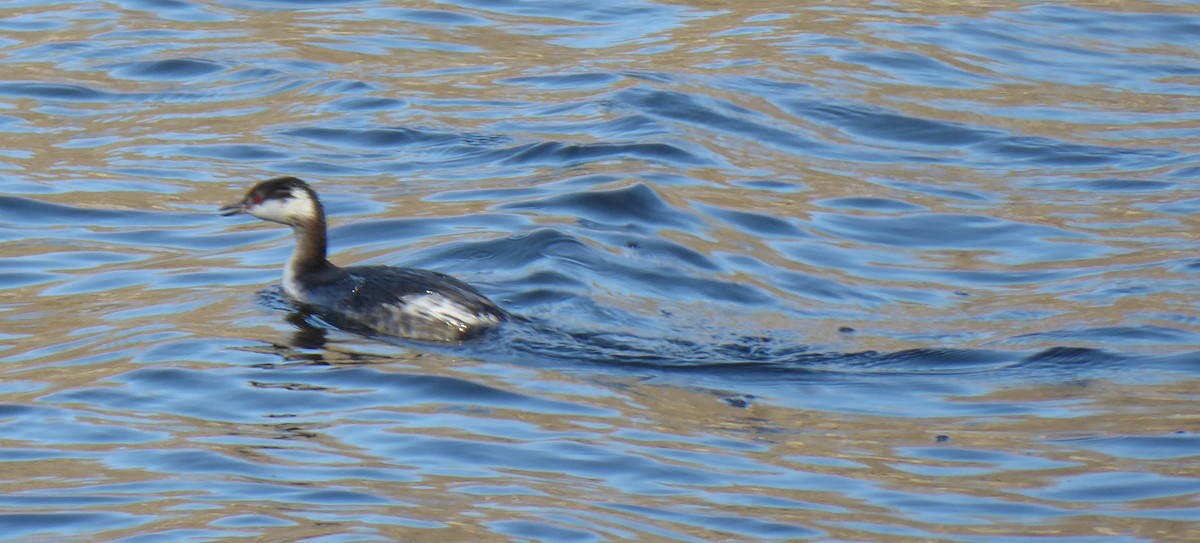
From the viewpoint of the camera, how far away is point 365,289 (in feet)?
30.9

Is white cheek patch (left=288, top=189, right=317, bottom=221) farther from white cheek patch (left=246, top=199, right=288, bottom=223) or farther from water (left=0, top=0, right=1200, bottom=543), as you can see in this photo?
water (left=0, top=0, right=1200, bottom=543)

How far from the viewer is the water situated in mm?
6680

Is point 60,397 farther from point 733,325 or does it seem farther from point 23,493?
point 733,325

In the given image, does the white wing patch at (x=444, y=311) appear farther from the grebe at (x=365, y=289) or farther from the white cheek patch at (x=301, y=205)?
the white cheek patch at (x=301, y=205)

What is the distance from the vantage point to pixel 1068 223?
1171 cm

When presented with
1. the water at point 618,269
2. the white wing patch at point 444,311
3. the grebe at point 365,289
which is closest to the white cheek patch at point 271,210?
the grebe at point 365,289

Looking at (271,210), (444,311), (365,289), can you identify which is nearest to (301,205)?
(271,210)

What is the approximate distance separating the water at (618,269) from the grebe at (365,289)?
0.52 ft

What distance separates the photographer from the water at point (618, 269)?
6680 mm

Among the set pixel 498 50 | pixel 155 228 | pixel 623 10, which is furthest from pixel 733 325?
pixel 623 10

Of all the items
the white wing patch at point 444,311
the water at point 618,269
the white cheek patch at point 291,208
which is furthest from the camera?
the white cheek patch at point 291,208

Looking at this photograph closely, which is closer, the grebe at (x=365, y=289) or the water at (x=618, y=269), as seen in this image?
the water at (x=618, y=269)

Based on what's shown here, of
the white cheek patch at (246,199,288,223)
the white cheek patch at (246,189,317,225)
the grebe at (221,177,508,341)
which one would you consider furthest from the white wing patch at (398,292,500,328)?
the white cheek patch at (246,199,288,223)

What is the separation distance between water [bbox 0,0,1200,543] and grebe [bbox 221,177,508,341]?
0.52 feet
